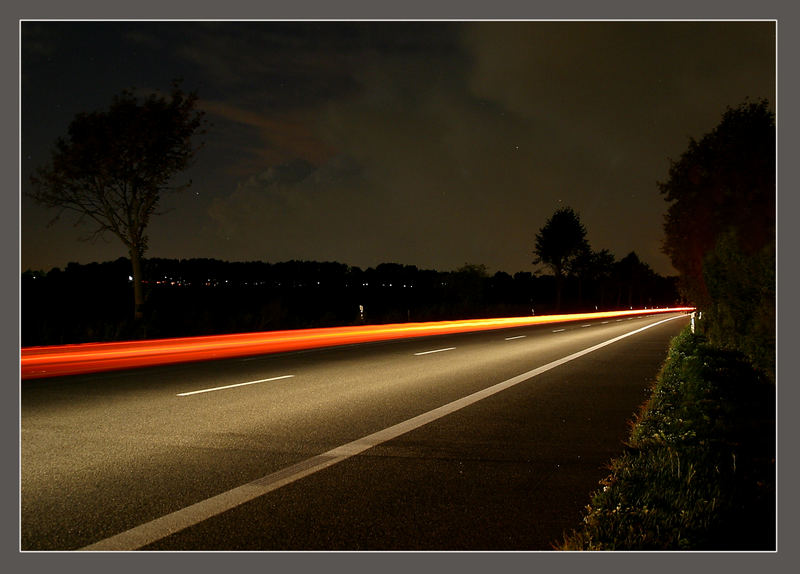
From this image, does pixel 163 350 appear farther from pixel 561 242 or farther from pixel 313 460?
pixel 561 242

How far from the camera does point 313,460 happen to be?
632 cm

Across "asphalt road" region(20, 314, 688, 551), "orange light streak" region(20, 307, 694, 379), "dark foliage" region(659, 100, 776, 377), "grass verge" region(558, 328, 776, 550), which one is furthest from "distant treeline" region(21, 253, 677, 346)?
"grass verge" region(558, 328, 776, 550)

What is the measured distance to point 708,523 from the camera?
179 inches

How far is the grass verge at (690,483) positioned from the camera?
171 inches

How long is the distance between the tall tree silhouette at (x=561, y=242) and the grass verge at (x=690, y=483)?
272 feet

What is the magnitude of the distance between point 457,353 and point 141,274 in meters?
14.5

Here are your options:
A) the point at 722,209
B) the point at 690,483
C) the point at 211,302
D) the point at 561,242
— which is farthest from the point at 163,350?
the point at 561,242

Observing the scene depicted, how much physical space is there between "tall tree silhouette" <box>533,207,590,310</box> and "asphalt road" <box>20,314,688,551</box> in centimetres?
7974

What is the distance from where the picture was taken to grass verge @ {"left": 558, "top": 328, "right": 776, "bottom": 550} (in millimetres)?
4348

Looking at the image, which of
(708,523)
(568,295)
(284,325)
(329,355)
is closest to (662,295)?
(568,295)

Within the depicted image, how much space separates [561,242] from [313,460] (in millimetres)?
87628

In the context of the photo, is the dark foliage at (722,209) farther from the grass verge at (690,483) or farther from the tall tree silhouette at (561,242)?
the tall tree silhouette at (561,242)

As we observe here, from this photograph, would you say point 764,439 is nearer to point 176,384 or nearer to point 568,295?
point 176,384

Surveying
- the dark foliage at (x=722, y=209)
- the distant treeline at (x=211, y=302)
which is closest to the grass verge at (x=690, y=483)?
the dark foliage at (x=722, y=209)
